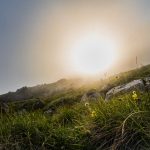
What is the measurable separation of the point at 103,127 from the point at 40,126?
1.49 meters

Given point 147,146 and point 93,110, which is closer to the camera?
point 147,146

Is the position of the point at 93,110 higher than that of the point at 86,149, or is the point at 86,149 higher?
the point at 93,110

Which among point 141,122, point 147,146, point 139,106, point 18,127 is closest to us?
point 147,146

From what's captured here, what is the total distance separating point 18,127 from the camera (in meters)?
8.98

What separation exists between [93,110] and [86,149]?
1480 mm

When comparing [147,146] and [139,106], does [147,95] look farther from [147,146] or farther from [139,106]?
[147,146]

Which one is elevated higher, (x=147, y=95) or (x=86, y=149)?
(x=147, y=95)

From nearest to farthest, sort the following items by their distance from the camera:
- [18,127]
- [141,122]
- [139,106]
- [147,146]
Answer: [147,146], [141,122], [139,106], [18,127]

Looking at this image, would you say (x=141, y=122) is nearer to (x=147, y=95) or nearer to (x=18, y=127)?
(x=147, y=95)

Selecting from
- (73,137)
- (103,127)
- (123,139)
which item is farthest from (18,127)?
(123,139)

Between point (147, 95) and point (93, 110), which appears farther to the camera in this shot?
point (93, 110)

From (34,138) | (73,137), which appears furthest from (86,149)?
(34,138)

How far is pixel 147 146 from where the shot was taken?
7.38m

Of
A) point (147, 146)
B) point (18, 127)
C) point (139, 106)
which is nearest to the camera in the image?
point (147, 146)
